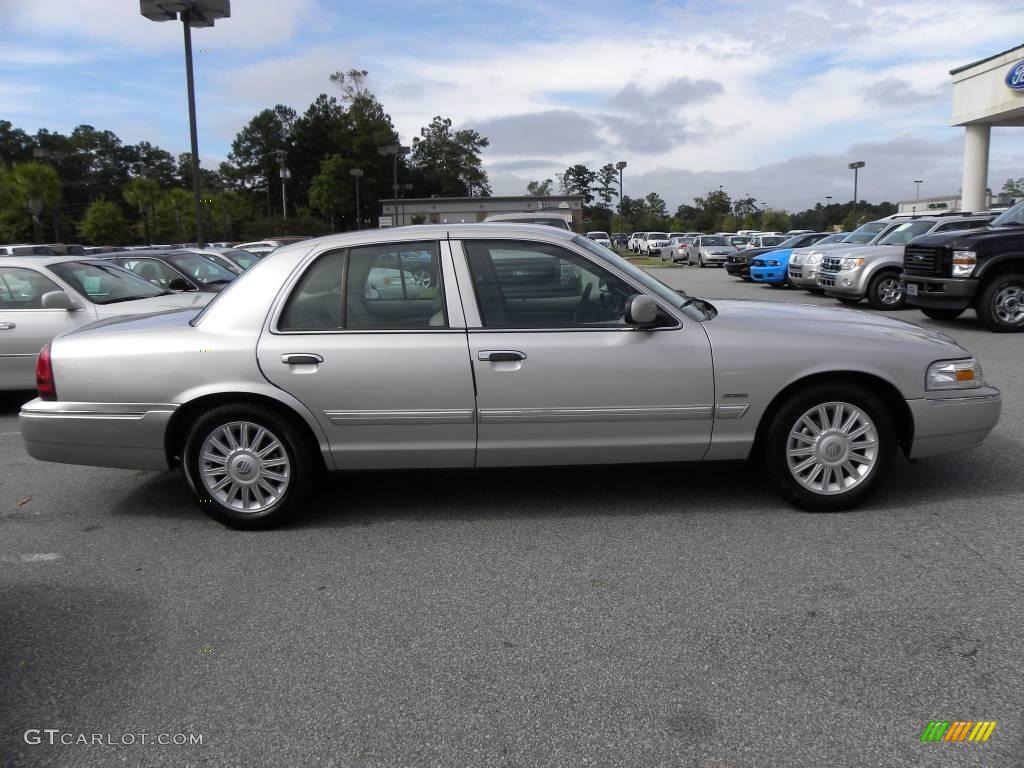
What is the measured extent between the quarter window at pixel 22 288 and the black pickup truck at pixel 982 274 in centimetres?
1119

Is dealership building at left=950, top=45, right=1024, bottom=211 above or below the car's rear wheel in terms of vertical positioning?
above

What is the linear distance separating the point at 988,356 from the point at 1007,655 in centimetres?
764

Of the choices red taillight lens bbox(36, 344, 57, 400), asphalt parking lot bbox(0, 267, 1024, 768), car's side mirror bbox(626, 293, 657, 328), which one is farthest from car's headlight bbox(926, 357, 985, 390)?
red taillight lens bbox(36, 344, 57, 400)

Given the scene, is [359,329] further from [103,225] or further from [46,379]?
[103,225]

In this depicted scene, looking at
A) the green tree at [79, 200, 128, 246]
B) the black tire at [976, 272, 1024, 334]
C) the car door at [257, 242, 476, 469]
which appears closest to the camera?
the car door at [257, 242, 476, 469]

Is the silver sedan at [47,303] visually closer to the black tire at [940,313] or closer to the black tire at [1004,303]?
the black tire at [1004,303]

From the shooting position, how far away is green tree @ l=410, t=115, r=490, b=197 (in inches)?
4245

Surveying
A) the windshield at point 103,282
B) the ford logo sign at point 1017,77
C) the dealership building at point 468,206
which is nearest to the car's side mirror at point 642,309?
the windshield at point 103,282

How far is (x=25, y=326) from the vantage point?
308 inches

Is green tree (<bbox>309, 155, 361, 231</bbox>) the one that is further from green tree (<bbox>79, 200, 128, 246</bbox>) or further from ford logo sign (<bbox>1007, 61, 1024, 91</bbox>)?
ford logo sign (<bbox>1007, 61, 1024, 91</bbox>)

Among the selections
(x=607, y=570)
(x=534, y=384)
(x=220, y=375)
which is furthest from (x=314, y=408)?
(x=607, y=570)

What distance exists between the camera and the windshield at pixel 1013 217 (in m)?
12.2

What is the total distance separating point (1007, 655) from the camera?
3.04 metres

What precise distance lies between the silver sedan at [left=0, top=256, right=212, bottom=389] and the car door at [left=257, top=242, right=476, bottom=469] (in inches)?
131
